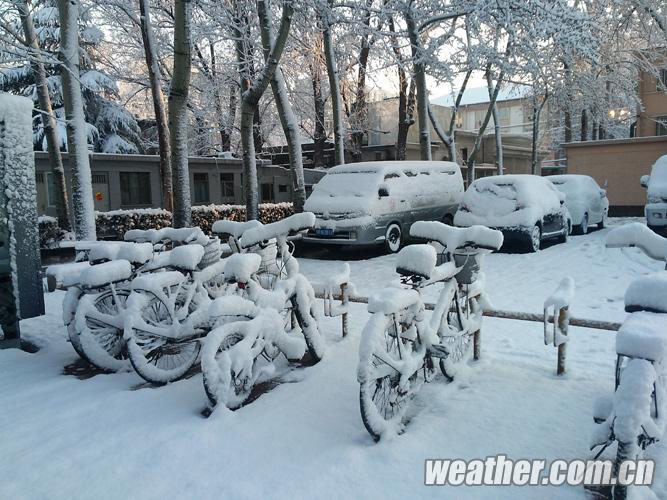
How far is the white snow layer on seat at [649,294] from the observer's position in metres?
2.43

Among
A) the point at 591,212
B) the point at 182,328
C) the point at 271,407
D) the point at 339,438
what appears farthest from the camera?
the point at 591,212

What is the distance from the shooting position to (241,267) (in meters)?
3.93

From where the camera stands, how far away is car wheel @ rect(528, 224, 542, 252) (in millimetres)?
10273

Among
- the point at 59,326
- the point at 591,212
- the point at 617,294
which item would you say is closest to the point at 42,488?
the point at 59,326

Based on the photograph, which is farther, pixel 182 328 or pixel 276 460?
pixel 182 328

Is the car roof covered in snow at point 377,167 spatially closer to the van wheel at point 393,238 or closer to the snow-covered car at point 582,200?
the van wheel at point 393,238

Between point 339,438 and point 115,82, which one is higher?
point 115,82

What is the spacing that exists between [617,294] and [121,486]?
6.76 m

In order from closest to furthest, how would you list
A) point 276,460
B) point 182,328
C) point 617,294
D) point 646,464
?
point 646,464 → point 276,460 → point 182,328 → point 617,294

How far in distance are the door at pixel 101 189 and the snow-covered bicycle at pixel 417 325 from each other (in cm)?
1597

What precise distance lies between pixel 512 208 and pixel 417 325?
7611mm

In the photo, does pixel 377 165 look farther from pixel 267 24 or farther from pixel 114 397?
pixel 114 397

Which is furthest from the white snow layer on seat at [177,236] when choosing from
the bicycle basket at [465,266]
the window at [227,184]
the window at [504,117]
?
the window at [504,117]

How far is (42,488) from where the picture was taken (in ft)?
8.95
